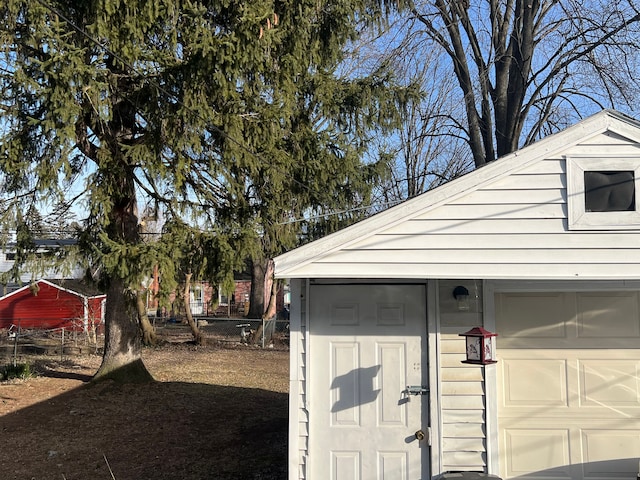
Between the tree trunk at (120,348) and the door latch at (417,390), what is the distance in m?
8.12

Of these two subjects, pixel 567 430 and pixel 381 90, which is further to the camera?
pixel 381 90

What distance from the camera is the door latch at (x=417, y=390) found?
506cm

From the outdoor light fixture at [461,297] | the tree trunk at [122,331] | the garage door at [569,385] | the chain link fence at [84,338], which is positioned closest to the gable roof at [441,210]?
the outdoor light fixture at [461,297]

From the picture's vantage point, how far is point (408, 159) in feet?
57.7

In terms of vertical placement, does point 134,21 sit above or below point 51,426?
above

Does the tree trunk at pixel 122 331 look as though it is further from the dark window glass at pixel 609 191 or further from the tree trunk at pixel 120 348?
the dark window glass at pixel 609 191

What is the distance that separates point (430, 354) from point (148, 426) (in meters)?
6.09

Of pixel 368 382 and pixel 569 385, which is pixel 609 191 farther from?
pixel 368 382

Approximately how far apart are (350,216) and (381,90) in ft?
10.2

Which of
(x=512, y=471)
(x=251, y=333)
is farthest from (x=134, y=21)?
(x=251, y=333)

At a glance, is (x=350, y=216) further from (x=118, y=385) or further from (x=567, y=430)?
(x=567, y=430)

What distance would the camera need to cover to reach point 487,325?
16.8ft

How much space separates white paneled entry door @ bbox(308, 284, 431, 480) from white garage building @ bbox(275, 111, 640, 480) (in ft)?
0.04

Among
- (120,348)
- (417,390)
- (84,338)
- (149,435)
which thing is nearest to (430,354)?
(417,390)
